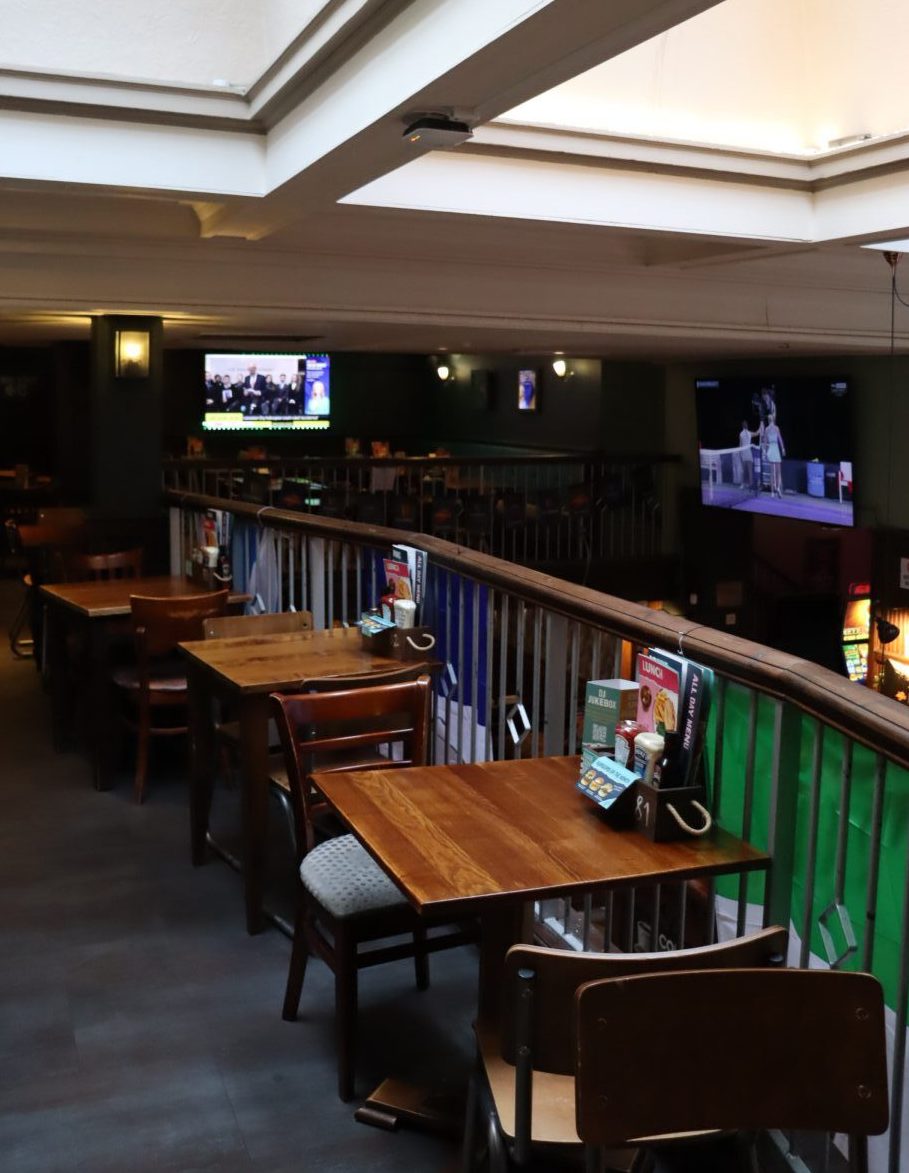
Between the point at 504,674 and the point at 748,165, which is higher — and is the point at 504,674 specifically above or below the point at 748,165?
below

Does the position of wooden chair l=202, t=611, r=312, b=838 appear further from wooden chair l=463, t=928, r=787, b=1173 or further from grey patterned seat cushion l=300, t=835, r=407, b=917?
wooden chair l=463, t=928, r=787, b=1173

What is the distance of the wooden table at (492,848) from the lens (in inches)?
87.1

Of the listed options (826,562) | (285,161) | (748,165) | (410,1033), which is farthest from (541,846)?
(826,562)

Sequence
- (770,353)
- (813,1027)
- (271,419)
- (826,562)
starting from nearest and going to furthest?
(813,1027)
(770,353)
(826,562)
(271,419)

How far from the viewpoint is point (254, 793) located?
3.87 metres

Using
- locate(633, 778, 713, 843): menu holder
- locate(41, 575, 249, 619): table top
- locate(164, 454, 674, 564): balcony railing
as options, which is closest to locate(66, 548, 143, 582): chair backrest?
locate(41, 575, 249, 619): table top

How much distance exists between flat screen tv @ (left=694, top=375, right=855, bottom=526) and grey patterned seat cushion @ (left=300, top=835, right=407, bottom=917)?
9447mm

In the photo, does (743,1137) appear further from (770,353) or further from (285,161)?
(770,353)

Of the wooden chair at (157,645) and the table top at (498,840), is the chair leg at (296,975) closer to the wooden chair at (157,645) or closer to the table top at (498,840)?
the table top at (498,840)

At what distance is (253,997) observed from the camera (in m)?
3.46

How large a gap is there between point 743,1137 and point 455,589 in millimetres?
2369

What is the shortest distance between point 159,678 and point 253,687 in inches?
67.2

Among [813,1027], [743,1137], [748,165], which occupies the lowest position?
[743,1137]

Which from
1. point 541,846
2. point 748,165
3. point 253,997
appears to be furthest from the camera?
point 748,165
